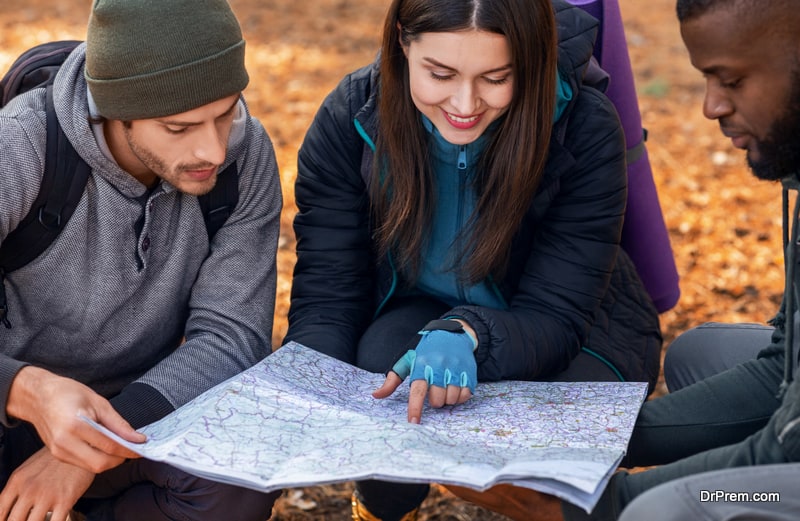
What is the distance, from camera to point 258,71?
6609 millimetres

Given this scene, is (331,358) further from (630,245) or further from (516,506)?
(630,245)

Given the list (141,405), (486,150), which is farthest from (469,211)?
(141,405)

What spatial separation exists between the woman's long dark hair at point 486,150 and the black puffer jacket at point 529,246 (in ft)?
0.21

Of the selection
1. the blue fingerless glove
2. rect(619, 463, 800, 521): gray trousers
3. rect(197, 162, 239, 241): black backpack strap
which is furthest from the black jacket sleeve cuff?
rect(619, 463, 800, 521): gray trousers

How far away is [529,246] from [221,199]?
80 centimetres

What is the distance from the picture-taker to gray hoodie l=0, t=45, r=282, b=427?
237 cm

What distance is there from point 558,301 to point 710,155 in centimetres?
316

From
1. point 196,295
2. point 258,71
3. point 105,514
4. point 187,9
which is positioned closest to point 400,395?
point 196,295

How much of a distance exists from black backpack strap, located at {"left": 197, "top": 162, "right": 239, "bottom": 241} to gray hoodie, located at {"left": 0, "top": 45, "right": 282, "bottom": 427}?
0.7 inches

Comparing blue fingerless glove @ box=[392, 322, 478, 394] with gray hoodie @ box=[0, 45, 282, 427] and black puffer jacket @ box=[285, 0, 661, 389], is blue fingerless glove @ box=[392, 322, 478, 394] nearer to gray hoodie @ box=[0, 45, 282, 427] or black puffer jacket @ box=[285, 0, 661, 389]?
black puffer jacket @ box=[285, 0, 661, 389]

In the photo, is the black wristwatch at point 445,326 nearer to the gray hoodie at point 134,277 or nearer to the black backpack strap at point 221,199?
the gray hoodie at point 134,277

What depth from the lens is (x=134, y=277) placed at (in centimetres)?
250

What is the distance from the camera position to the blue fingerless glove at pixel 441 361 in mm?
2273

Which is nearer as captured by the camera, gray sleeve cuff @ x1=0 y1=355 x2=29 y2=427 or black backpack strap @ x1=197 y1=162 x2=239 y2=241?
gray sleeve cuff @ x1=0 y1=355 x2=29 y2=427
